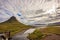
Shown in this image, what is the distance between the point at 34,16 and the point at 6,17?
1.95 feet

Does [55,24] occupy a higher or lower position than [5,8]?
lower

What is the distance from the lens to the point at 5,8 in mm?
3613

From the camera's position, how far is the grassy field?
354 cm

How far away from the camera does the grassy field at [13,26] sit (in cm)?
354

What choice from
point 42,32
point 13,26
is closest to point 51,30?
point 42,32

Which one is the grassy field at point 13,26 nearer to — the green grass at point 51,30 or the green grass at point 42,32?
the green grass at point 42,32

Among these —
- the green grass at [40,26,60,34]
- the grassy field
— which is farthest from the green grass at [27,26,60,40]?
the grassy field

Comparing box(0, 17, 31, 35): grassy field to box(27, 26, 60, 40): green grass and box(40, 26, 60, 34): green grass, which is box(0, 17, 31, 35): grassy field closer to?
box(27, 26, 60, 40): green grass

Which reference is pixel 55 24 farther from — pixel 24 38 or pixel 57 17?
pixel 24 38

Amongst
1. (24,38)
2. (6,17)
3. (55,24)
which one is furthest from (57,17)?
(6,17)

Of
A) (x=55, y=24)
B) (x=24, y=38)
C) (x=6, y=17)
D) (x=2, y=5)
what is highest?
(x=2, y=5)

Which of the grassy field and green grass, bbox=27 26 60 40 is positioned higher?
the grassy field

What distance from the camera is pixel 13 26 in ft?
11.8

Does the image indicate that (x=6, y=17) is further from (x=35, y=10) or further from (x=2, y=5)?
(x=35, y=10)
